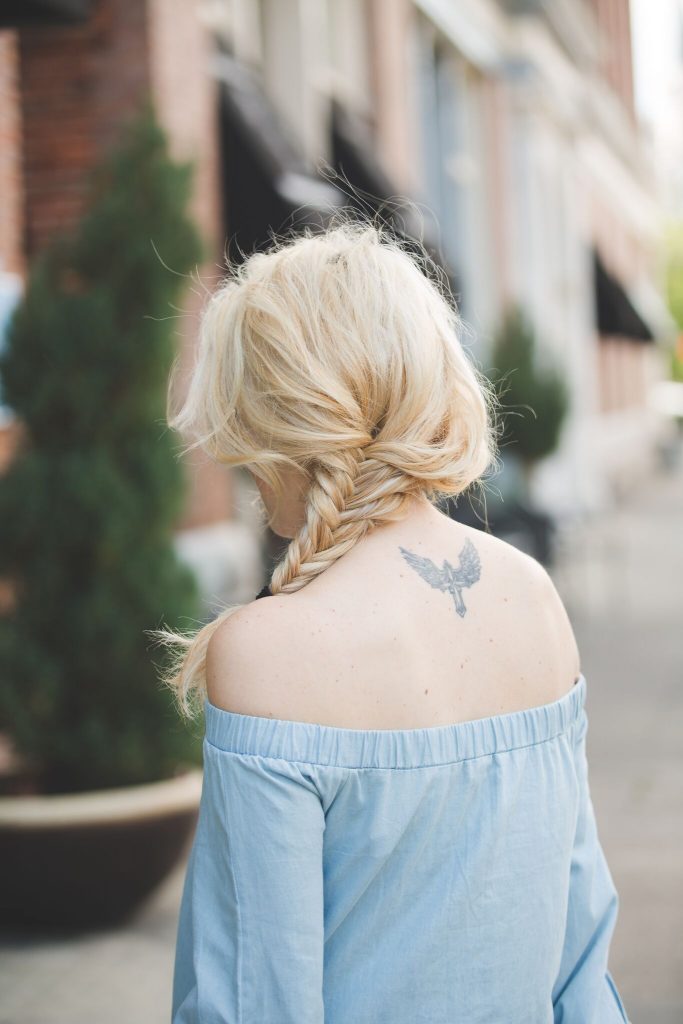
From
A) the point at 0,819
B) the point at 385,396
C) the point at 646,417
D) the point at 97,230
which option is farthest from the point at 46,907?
the point at 646,417

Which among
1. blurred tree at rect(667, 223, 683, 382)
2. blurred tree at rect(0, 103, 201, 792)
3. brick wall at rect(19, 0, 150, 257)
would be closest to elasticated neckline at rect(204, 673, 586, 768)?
blurred tree at rect(0, 103, 201, 792)

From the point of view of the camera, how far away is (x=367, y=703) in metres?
1.44

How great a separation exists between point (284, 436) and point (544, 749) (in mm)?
513

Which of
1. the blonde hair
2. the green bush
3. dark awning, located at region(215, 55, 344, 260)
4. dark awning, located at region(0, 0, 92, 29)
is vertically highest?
dark awning, located at region(0, 0, 92, 29)

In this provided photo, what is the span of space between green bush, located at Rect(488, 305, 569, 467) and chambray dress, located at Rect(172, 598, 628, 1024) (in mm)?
11096

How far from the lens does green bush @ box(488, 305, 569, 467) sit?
12.8m

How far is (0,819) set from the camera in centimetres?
408

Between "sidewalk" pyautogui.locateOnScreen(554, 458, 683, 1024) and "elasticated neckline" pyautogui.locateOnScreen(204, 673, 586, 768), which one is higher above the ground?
"elasticated neckline" pyautogui.locateOnScreen(204, 673, 586, 768)

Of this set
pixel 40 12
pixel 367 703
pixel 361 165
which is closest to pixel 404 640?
pixel 367 703

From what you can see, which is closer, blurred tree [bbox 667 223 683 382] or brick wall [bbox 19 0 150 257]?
brick wall [bbox 19 0 150 257]

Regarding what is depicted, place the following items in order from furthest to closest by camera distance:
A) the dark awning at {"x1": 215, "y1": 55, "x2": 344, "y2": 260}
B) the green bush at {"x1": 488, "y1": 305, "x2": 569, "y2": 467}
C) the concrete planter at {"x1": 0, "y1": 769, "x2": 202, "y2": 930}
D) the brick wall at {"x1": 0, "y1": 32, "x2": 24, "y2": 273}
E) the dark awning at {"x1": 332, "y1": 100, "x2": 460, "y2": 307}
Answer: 1. the green bush at {"x1": 488, "y1": 305, "x2": 569, "y2": 467}
2. the dark awning at {"x1": 332, "y1": 100, "x2": 460, "y2": 307}
3. the dark awning at {"x1": 215, "y1": 55, "x2": 344, "y2": 260}
4. the brick wall at {"x1": 0, "y1": 32, "x2": 24, "y2": 273}
5. the concrete planter at {"x1": 0, "y1": 769, "x2": 202, "y2": 930}

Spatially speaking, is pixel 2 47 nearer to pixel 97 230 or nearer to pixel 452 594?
pixel 97 230

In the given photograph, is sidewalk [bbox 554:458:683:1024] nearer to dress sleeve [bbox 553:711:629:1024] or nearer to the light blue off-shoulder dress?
dress sleeve [bbox 553:711:629:1024]

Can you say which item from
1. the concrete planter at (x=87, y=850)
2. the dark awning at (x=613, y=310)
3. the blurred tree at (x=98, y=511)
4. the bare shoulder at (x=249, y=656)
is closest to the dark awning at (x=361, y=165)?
the blurred tree at (x=98, y=511)
